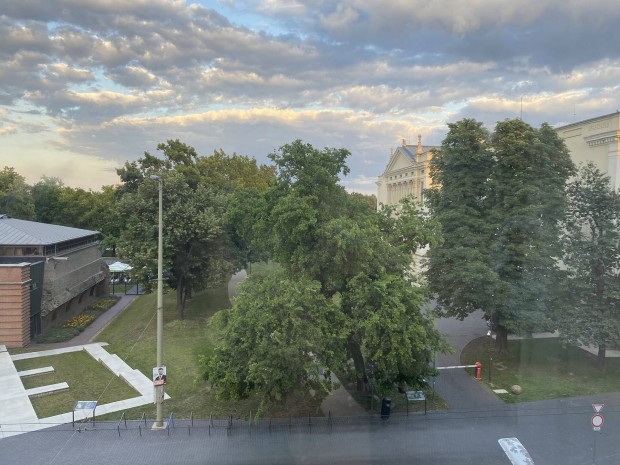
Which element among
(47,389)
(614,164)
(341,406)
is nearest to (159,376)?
(341,406)

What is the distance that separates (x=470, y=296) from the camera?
63.1ft

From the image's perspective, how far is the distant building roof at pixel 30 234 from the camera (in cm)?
2588

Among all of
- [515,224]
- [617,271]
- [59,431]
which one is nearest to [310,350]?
[59,431]

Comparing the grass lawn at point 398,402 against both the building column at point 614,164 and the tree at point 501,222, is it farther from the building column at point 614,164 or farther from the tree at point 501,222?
the building column at point 614,164

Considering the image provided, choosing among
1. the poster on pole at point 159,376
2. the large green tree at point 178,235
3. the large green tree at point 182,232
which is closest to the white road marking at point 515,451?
the poster on pole at point 159,376

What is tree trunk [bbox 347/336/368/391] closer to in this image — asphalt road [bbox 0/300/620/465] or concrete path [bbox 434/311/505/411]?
asphalt road [bbox 0/300/620/465]

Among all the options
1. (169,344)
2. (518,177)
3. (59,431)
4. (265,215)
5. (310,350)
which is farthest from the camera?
(169,344)

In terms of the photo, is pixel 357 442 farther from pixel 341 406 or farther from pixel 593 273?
pixel 593 273

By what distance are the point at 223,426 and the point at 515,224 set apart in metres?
14.1

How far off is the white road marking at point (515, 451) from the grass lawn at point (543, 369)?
354 centimetres

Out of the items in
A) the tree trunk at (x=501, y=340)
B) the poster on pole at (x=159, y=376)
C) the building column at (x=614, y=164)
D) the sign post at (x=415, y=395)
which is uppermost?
the building column at (x=614, y=164)

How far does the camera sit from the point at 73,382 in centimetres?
1905

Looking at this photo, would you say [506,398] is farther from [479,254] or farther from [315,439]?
[315,439]

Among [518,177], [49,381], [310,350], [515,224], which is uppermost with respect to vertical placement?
[518,177]
